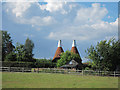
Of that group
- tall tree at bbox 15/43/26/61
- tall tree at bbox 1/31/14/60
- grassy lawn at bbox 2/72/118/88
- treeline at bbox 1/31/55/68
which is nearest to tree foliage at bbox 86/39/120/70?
grassy lawn at bbox 2/72/118/88

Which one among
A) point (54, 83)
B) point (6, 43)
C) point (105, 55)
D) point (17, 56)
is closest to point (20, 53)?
point (17, 56)

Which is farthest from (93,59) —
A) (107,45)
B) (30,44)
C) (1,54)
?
(30,44)

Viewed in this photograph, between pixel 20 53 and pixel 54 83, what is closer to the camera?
pixel 54 83

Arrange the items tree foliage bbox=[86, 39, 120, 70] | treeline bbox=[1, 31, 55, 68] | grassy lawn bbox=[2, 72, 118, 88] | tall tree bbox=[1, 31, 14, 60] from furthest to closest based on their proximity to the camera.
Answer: tall tree bbox=[1, 31, 14, 60] → treeline bbox=[1, 31, 55, 68] → tree foliage bbox=[86, 39, 120, 70] → grassy lawn bbox=[2, 72, 118, 88]

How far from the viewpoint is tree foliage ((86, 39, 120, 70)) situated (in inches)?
1053

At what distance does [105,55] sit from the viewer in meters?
26.5

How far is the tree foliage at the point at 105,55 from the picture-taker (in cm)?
2673

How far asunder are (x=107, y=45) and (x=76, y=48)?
18408 mm

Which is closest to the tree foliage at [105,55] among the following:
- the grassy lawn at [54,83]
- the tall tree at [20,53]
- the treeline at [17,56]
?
the grassy lawn at [54,83]

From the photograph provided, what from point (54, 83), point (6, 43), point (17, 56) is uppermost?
point (6, 43)

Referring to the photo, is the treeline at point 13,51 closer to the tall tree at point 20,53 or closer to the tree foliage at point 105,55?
the tall tree at point 20,53

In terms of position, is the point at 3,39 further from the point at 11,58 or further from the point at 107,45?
the point at 107,45

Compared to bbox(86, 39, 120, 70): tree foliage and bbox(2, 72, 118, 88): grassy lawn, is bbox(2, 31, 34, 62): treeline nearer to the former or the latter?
bbox(86, 39, 120, 70): tree foliage

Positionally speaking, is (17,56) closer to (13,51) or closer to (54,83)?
(13,51)
